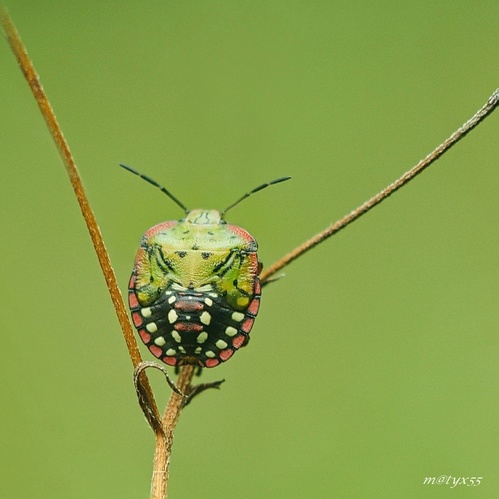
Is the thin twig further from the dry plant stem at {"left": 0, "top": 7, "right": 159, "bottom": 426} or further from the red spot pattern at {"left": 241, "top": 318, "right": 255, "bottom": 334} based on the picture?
the red spot pattern at {"left": 241, "top": 318, "right": 255, "bottom": 334}

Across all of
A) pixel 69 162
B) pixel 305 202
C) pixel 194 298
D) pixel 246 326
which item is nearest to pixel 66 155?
pixel 69 162

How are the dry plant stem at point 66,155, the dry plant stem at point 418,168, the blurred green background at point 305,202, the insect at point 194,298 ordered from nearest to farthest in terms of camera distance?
1. the dry plant stem at point 66,155
2. the dry plant stem at point 418,168
3. the insect at point 194,298
4. the blurred green background at point 305,202

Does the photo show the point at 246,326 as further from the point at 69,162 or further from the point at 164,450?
the point at 69,162

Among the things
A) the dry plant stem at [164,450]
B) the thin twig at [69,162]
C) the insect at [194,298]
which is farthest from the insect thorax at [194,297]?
the thin twig at [69,162]

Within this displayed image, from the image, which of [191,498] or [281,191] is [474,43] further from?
[191,498]

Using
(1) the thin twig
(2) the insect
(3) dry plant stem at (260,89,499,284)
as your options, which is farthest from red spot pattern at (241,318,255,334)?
(1) the thin twig

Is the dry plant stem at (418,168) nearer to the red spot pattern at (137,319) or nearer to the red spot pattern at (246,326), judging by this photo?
the red spot pattern at (246,326)
